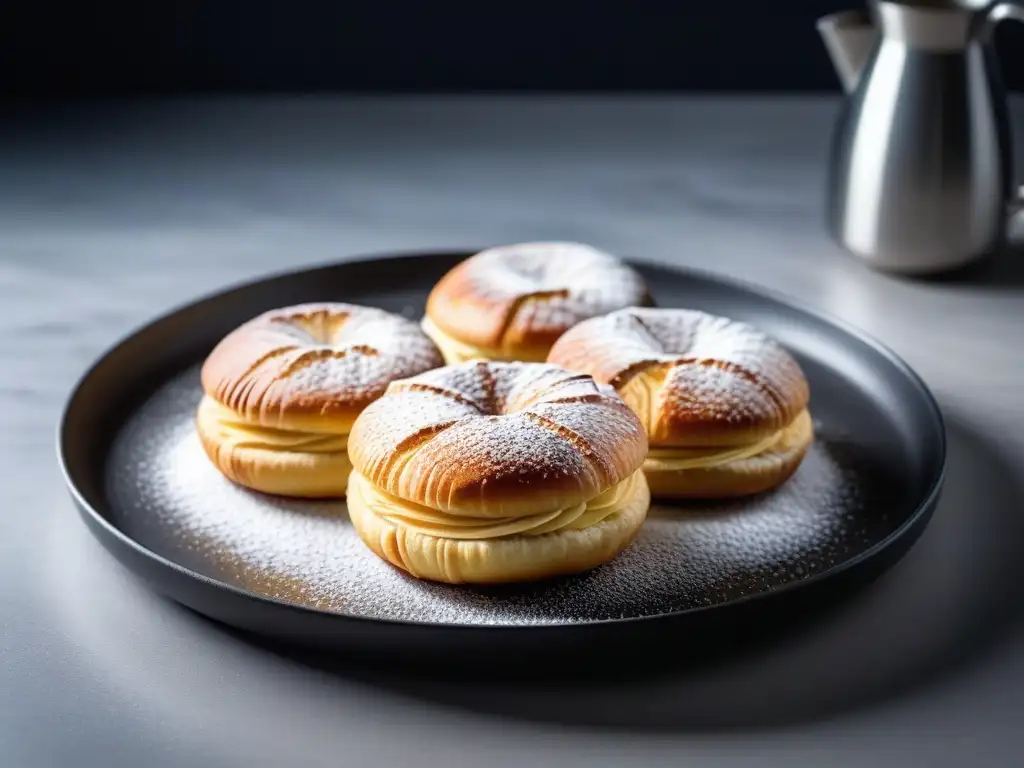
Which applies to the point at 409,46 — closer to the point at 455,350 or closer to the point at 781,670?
the point at 455,350

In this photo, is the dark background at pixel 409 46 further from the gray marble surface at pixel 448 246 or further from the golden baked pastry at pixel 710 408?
the golden baked pastry at pixel 710 408

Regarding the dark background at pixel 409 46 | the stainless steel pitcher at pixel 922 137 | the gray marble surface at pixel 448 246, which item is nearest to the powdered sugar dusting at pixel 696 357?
the gray marble surface at pixel 448 246

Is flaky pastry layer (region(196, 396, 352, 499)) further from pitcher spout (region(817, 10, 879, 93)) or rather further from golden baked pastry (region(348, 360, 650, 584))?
pitcher spout (region(817, 10, 879, 93))

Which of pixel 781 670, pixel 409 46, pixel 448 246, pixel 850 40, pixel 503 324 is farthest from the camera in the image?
pixel 409 46

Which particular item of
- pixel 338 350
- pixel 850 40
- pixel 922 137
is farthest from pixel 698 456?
pixel 850 40

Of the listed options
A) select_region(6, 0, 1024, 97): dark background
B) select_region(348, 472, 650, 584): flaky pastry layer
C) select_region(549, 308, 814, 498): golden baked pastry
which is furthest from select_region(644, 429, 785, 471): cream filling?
select_region(6, 0, 1024, 97): dark background

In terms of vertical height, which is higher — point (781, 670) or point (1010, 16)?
point (1010, 16)
